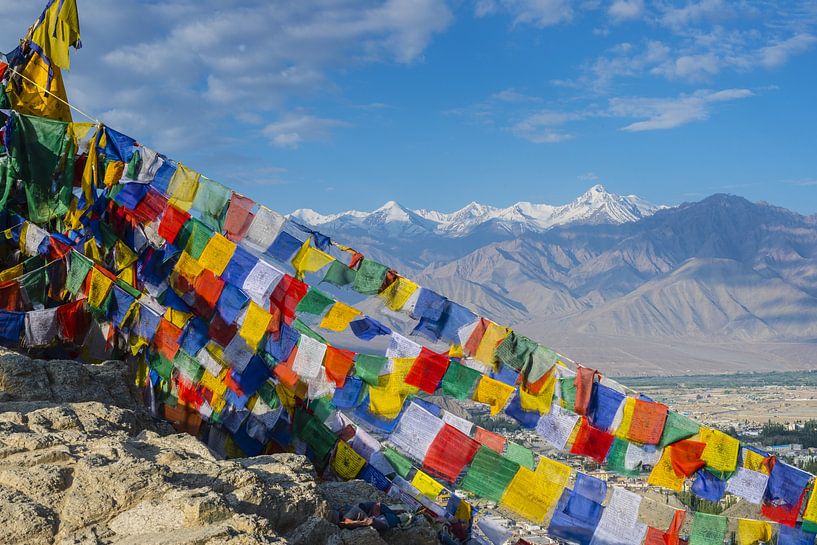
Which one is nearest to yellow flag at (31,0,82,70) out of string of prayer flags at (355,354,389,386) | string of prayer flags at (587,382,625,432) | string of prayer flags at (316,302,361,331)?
string of prayer flags at (316,302,361,331)

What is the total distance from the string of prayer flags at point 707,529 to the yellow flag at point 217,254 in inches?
296

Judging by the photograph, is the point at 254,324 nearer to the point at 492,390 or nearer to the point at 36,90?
the point at 492,390

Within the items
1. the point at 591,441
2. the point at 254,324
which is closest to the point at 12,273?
the point at 254,324

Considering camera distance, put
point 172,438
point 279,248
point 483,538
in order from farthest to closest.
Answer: point 279,248, point 483,538, point 172,438

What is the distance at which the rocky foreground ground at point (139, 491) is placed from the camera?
5.57 metres

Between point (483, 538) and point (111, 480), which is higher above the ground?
point (111, 480)

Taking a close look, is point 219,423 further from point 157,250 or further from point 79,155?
point 79,155

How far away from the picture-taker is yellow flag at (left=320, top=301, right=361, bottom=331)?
12.1m

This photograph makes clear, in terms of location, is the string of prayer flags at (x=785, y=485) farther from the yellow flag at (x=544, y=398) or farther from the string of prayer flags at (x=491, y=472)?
the string of prayer flags at (x=491, y=472)

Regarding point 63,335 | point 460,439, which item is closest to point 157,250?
point 63,335

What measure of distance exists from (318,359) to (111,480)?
226 inches

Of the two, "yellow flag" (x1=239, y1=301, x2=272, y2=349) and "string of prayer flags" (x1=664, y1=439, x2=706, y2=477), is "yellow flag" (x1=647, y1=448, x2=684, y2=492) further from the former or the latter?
"yellow flag" (x1=239, y1=301, x2=272, y2=349)

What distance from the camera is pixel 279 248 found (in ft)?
43.5

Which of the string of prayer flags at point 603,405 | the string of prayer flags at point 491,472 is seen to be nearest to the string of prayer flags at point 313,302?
the string of prayer flags at point 491,472
